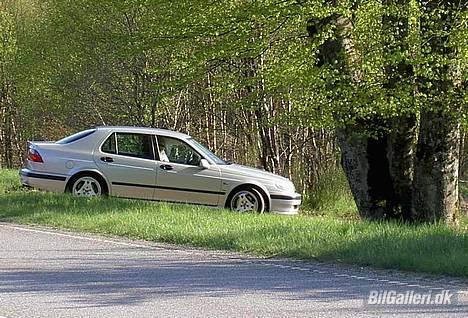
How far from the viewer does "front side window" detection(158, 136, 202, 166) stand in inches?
636

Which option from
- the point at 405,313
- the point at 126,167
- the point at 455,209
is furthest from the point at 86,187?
the point at 405,313

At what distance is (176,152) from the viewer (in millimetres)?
16359

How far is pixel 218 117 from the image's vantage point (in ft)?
103

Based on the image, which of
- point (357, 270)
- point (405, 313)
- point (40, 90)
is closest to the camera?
point (405, 313)

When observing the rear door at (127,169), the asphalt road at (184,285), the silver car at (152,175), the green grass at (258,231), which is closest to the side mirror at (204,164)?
the silver car at (152,175)

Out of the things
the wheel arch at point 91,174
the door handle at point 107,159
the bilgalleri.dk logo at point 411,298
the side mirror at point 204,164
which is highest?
the door handle at point 107,159

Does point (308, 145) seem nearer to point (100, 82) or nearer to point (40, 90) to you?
point (100, 82)

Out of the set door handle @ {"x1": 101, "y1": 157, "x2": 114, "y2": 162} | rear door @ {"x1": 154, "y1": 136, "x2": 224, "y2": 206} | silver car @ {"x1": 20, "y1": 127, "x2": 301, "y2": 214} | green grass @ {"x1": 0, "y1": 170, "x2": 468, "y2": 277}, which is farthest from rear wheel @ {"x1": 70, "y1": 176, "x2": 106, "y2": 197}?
rear door @ {"x1": 154, "y1": 136, "x2": 224, "y2": 206}

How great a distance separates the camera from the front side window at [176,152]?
1616cm

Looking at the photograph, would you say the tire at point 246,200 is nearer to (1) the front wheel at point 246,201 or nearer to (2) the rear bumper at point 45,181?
(1) the front wheel at point 246,201

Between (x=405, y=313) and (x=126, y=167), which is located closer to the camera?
(x=405, y=313)

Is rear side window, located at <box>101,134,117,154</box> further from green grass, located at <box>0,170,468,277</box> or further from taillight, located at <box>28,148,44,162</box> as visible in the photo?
green grass, located at <box>0,170,468,277</box>

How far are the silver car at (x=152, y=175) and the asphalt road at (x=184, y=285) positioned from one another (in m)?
4.64

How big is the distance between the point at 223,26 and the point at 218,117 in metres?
15.6
